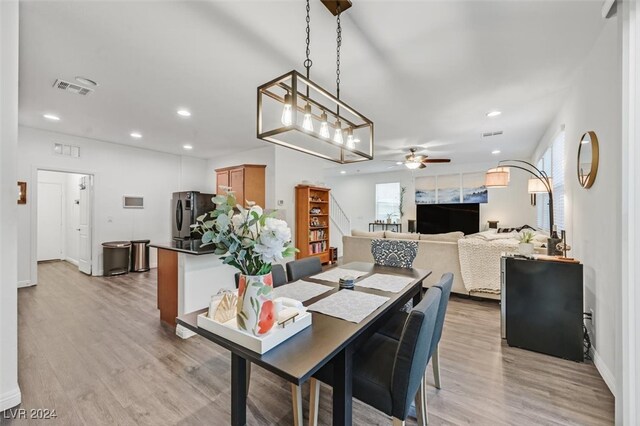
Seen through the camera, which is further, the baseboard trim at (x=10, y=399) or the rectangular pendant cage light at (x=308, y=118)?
the baseboard trim at (x=10, y=399)

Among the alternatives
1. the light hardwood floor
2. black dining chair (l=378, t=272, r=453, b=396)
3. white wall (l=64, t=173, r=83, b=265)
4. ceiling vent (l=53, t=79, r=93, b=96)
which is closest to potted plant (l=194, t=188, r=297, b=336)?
black dining chair (l=378, t=272, r=453, b=396)

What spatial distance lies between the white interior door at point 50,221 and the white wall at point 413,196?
8234 millimetres

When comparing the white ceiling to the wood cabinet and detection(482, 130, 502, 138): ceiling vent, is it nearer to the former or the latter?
detection(482, 130, 502, 138): ceiling vent

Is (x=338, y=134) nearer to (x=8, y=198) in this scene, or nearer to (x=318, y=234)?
(x=8, y=198)

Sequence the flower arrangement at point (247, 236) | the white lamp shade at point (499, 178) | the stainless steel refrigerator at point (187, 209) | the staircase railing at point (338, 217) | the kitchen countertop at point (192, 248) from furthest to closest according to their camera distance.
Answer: the staircase railing at point (338, 217)
the stainless steel refrigerator at point (187, 209)
the white lamp shade at point (499, 178)
the kitchen countertop at point (192, 248)
the flower arrangement at point (247, 236)

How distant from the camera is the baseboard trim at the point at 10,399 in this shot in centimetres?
181

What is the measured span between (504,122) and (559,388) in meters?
3.69

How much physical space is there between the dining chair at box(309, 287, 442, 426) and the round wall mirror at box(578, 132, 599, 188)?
201 cm

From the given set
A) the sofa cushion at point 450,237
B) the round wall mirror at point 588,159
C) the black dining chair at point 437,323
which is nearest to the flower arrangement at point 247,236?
the black dining chair at point 437,323

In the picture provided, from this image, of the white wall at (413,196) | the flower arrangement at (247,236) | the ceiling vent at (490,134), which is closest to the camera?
the flower arrangement at (247,236)

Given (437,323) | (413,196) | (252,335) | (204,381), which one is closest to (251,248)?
(252,335)

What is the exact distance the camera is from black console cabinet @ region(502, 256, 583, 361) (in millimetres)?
2404

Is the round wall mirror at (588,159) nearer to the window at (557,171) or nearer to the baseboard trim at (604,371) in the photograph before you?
the window at (557,171)

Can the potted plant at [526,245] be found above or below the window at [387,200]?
below
